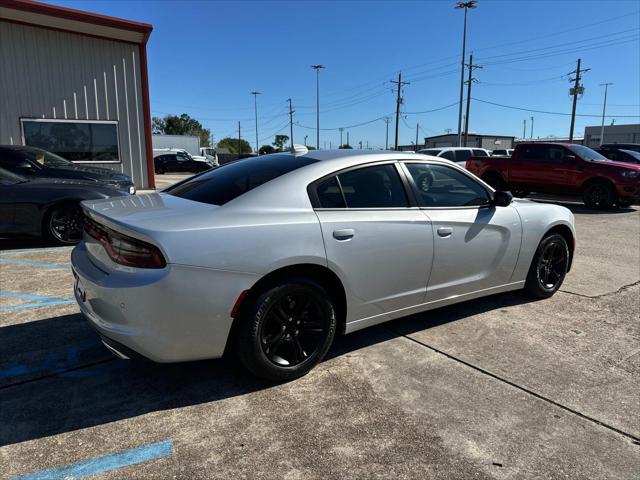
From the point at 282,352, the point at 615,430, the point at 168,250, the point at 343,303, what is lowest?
the point at 615,430

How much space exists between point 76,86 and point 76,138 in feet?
4.86

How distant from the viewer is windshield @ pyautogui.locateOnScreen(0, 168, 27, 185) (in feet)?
21.5

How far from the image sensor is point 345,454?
92.0 inches

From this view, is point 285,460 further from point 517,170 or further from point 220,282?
point 517,170

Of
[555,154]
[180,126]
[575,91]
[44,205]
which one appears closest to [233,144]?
[180,126]

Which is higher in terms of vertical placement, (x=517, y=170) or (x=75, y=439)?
(x=517, y=170)

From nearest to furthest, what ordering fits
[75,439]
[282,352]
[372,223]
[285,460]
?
[285,460], [75,439], [282,352], [372,223]

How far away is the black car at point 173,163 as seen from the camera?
33281mm

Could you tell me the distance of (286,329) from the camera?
2.94 metres

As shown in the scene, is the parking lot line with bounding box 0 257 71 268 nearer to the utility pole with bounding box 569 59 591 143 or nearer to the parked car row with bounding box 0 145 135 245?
the parked car row with bounding box 0 145 135 245

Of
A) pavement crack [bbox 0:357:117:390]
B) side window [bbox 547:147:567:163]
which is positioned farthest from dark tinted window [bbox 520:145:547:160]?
pavement crack [bbox 0:357:117:390]

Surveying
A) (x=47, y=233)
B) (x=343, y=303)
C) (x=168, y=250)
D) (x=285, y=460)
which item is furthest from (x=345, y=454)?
(x=47, y=233)

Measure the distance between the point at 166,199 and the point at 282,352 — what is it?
4.58 ft

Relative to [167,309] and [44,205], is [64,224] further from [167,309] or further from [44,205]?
[167,309]
